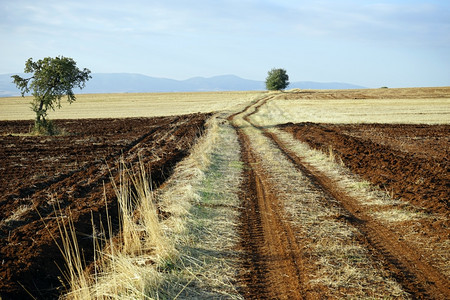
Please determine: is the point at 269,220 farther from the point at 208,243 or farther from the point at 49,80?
the point at 49,80

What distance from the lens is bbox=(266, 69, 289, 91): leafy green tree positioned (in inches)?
4774

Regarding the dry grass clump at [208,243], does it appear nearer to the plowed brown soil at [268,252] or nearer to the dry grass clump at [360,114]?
the plowed brown soil at [268,252]

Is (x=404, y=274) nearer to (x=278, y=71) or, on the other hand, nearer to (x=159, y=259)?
(x=159, y=259)

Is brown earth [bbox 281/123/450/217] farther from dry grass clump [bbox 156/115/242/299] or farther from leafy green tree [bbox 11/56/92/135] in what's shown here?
leafy green tree [bbox 11/56/92/135]

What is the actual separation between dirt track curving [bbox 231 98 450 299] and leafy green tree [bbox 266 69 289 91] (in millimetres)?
111817

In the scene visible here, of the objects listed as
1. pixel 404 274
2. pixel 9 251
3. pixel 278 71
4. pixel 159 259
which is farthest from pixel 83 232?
pixel 278 71

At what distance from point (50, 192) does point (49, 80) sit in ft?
57.3

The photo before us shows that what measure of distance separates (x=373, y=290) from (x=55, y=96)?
25322 mm

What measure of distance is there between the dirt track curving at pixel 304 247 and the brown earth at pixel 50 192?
8.49 ft

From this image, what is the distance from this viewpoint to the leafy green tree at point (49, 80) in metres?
24.8

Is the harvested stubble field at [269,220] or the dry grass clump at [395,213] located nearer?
the harvested stubble field at [269,220]

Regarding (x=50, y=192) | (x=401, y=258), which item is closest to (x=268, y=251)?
(x=401, y=258)

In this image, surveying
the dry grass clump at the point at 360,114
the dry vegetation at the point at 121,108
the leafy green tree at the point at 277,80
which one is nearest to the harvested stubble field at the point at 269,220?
the dry grass clump at the point at 360,114

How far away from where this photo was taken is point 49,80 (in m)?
25.2
